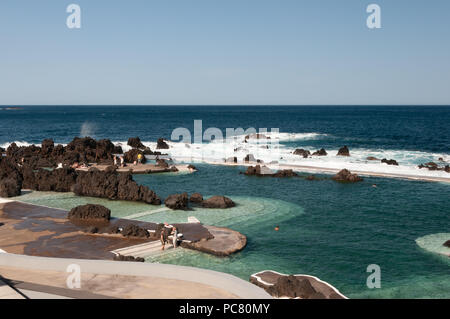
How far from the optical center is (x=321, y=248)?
2077 centimetres

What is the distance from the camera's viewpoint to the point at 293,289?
47.7 feet

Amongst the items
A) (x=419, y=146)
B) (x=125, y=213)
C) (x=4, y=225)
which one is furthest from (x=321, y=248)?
(x=419, y=146)

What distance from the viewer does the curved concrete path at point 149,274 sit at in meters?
12.4

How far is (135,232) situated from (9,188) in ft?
55.2

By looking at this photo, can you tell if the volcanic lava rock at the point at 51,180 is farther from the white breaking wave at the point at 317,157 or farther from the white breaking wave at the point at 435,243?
the white breaking wave at the point at 435,243

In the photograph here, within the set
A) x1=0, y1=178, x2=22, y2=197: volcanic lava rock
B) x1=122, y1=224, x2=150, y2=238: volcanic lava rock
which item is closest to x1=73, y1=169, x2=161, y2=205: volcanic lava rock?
x1=0, y1=178, x2=22, y2=197: volcanic lava rock

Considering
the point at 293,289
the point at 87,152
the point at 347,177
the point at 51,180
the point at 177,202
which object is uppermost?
the point at 87,152

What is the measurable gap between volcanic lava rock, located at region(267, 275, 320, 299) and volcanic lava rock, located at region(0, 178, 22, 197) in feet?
84.2

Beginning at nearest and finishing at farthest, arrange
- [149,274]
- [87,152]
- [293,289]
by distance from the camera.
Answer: [149,274] < [293,289] < [87,152]

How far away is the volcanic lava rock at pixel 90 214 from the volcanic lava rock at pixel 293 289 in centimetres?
1318

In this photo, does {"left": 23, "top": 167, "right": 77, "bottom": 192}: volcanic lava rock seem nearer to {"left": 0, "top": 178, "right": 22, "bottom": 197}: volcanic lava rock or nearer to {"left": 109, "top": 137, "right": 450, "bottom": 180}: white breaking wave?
{"left": 0, "top": 178, "right": 22, "bottom": 197}: volcanic lava rock

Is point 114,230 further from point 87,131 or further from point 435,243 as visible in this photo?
point 87,131

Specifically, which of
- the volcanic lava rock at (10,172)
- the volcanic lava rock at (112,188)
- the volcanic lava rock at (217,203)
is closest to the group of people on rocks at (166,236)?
the volcanic lava rock at (217,203)

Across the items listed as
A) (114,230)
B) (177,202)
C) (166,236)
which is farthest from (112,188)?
(166,236)
